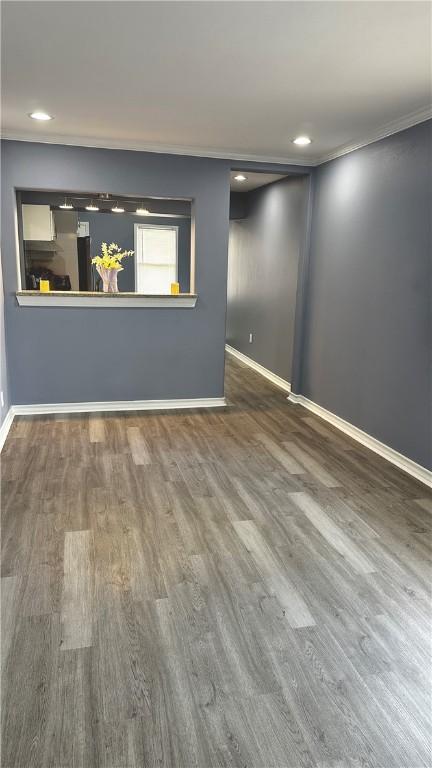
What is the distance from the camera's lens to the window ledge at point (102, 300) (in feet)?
14.5

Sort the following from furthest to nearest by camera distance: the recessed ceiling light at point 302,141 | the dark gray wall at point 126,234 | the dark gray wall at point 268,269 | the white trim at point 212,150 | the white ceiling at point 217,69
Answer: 1. the dark gray wall at point 126,234
2. the dark gray wall at point 268,269
3. the recessed ceiling light at point 302,141
4. the white trim at point 212,150
5. the white ceiling at point 217,69

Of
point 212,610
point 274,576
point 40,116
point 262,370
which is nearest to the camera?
point 212,610

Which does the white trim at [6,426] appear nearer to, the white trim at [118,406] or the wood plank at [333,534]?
the white trim at [118,406]

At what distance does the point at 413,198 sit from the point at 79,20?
236 centimetres

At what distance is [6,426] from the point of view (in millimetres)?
4125

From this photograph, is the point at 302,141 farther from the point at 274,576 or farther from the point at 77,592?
the point at 77,592

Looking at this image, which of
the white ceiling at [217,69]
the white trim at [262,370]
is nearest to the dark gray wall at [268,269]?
the white trim at [262,370]

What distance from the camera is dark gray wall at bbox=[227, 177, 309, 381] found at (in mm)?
5645

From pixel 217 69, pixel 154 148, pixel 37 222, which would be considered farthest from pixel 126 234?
pixel 217 69

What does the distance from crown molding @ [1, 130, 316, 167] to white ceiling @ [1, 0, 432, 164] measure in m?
0.07

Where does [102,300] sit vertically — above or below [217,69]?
below

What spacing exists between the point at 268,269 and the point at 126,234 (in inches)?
92.1

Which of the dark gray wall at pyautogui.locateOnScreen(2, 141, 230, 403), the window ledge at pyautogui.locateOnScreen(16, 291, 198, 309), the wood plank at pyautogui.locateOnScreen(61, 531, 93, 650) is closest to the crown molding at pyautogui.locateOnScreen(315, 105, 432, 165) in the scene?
the dark gray wall at pyautogui.locateOnScreen(2, 141, 230, 403)

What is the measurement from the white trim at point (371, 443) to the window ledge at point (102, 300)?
158 cm
